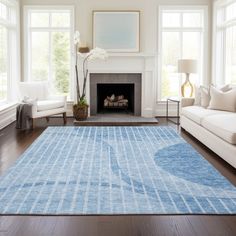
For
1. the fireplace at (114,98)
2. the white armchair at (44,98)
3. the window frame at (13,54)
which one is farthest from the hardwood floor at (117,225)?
the fireplace at (114,98)

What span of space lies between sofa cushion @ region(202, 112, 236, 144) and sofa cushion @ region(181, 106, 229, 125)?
0.21m

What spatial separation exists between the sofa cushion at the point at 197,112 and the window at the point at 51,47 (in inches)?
124

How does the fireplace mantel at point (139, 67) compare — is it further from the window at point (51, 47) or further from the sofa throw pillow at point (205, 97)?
the sofa throw pillow at point (205, 97)

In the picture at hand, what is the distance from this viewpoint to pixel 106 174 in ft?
13.0

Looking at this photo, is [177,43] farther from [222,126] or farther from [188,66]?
[222,126]

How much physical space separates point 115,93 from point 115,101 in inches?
9.0

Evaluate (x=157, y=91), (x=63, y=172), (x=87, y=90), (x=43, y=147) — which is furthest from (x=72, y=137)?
(x=157, y=91)

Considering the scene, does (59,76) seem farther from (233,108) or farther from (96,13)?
(233,108)

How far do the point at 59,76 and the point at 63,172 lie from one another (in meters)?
5.20

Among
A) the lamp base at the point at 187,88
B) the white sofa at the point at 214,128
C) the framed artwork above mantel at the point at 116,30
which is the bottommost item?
the white sofa at the point at 214,128

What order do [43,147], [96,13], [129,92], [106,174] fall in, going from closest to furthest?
[106,174] → [43,147] → [96,13] → [129,92]

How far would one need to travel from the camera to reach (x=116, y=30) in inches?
340

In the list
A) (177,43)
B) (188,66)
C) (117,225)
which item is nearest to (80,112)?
(188,66)

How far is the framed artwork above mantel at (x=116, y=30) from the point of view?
8.59 m
